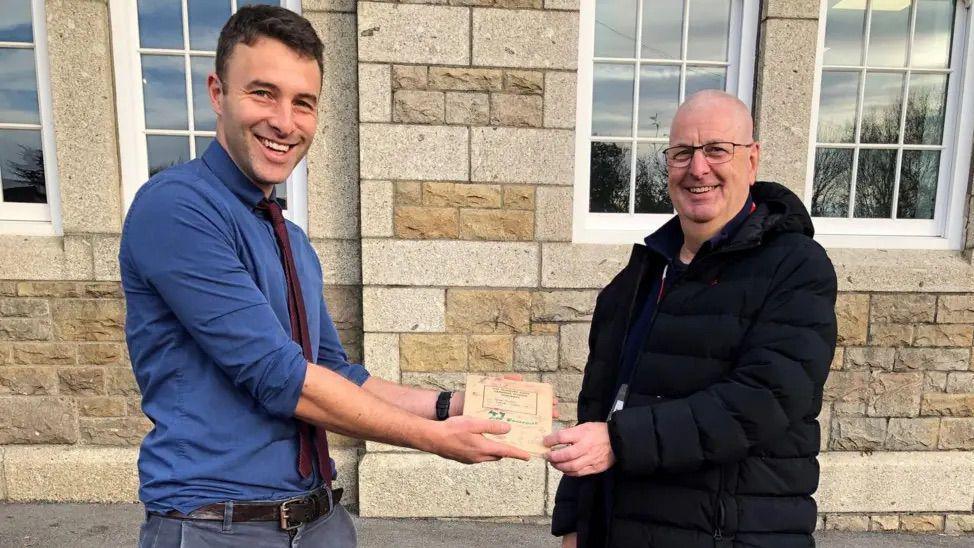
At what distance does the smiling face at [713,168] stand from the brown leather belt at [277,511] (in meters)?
1.42

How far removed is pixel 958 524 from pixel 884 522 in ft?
1.77

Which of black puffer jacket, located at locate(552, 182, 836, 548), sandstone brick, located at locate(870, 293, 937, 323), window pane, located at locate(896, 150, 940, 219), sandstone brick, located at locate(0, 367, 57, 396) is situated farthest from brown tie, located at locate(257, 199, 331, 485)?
window pane, located at locate(896, 150, 940, 219)

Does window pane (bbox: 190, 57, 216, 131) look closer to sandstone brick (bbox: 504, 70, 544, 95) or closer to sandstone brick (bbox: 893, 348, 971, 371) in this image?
sandstone brick (bbox: 504, 70, 544, 95)

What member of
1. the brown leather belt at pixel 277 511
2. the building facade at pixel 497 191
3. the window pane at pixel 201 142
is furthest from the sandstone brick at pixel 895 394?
the window pane at pixel 201 142

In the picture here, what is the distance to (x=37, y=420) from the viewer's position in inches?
150

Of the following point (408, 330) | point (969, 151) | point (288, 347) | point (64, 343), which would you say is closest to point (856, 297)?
point (969, 151)

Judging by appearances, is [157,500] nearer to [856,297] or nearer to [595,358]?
[595,358]

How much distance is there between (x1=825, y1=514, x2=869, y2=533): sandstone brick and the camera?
3852 mm

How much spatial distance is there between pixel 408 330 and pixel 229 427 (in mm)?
2299

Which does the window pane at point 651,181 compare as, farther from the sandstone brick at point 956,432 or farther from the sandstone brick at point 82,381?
the sandstone brick at point 82,381

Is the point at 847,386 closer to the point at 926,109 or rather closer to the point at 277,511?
the point at 926,109

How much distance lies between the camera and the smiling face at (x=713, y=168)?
68.2 inches

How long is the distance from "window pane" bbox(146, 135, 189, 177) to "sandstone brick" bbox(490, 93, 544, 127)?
2.21 metres

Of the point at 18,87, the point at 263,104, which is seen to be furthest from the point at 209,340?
the point at 18,87
